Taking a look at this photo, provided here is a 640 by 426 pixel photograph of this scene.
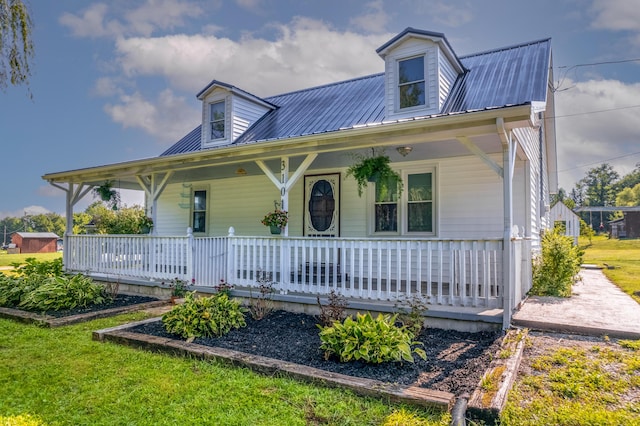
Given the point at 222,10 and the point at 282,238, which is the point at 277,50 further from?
the point at 282,238

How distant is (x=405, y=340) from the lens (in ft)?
12.6

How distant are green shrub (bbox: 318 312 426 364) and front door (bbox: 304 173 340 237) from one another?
473cm

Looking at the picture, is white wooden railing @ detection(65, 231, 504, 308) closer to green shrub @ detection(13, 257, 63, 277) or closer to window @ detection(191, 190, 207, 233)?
green shrub @ detection(13, 257, 63, 277)

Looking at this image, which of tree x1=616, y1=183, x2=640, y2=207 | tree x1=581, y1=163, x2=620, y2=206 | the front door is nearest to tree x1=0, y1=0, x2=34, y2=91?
the front door

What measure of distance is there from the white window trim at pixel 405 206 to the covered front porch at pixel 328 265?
1.47 ft

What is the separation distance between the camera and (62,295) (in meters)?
6.87

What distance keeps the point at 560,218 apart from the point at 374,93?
17.7 m

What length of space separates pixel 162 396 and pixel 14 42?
458 centimetres

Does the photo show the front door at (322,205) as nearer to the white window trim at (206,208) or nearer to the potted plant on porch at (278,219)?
the potted plant on porch at (278,219)

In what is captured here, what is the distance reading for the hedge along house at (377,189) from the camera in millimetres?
5199

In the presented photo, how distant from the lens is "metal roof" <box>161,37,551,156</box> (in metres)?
7.49

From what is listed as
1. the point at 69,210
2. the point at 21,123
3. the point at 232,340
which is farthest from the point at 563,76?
the point at 21,123

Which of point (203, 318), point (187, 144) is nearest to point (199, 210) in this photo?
point (187, 144)

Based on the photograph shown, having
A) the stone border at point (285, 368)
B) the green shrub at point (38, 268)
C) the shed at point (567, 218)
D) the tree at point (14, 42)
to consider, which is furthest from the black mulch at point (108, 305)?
the shed at point (567, 218)
